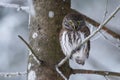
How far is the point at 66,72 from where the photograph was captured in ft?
10.3

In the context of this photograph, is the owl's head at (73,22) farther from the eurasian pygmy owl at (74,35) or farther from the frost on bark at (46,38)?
the frost on bark at (46,38)

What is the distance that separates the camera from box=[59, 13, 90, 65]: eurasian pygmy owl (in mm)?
3012

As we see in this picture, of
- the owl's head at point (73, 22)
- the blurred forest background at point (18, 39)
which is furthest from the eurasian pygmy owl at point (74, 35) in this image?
the blurred forest background at point (18, 39)

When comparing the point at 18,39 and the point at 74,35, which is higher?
the point at 74,35

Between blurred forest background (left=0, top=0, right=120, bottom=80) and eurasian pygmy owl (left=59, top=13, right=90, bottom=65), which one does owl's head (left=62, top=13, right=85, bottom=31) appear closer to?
eurasian pygmy owl (left=59, top=13, right=90, bottom=65)

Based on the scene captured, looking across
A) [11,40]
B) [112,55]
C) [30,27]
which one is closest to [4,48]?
[11,40]

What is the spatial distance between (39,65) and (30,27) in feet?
0.65

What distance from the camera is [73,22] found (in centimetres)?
302

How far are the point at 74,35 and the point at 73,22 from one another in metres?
0.06

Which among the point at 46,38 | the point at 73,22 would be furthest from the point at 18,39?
the point at 73,22

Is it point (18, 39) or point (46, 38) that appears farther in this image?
point (18, 39)

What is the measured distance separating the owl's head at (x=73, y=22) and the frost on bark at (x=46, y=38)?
0.11m

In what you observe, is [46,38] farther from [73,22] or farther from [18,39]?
[18,39]

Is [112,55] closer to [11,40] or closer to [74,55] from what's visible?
[11,40]
